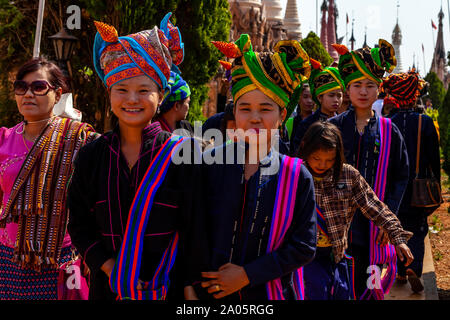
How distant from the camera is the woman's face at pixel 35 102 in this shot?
3650mm

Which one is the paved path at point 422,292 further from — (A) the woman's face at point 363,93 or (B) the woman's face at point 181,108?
(B) the woman's face at point 181,108

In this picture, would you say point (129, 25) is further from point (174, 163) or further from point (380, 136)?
point (174, 163)

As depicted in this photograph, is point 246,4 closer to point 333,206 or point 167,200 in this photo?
point 333,206

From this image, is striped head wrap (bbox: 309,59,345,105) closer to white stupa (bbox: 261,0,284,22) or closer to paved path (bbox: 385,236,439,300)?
paved path (bbox: 385,236,439,300)

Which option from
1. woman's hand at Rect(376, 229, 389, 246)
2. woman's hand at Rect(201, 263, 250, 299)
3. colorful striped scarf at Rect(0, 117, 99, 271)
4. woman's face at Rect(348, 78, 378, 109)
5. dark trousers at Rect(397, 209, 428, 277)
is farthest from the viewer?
dark trousers at Rect(397, 209, 428, 277)

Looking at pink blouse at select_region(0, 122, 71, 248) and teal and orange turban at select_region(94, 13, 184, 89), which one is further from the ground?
teal and orange turban at select_region(94, 13, 184, 89)

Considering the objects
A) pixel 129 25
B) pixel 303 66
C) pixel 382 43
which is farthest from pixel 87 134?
pixel 129 25

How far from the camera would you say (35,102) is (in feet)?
12.0

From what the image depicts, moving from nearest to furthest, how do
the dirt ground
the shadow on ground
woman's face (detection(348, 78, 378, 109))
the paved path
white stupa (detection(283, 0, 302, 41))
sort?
1. woman's face (detection(348, 78, 378, 109))
2. the paved path
3. the shadow on ground
4. the dirt ground
5. white stupa (detection(283, 0, 302, 41))

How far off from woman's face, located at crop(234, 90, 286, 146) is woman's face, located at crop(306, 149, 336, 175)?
1.04 m

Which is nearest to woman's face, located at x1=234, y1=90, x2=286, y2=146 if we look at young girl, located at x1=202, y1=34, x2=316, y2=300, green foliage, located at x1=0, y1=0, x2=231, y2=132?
young girl, located at x1=202, y1=34, x2=316, y2=300

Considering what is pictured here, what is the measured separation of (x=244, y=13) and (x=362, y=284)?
1017 inches

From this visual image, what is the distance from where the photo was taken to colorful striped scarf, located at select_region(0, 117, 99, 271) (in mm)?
3557

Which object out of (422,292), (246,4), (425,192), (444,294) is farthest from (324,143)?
(246,4)
